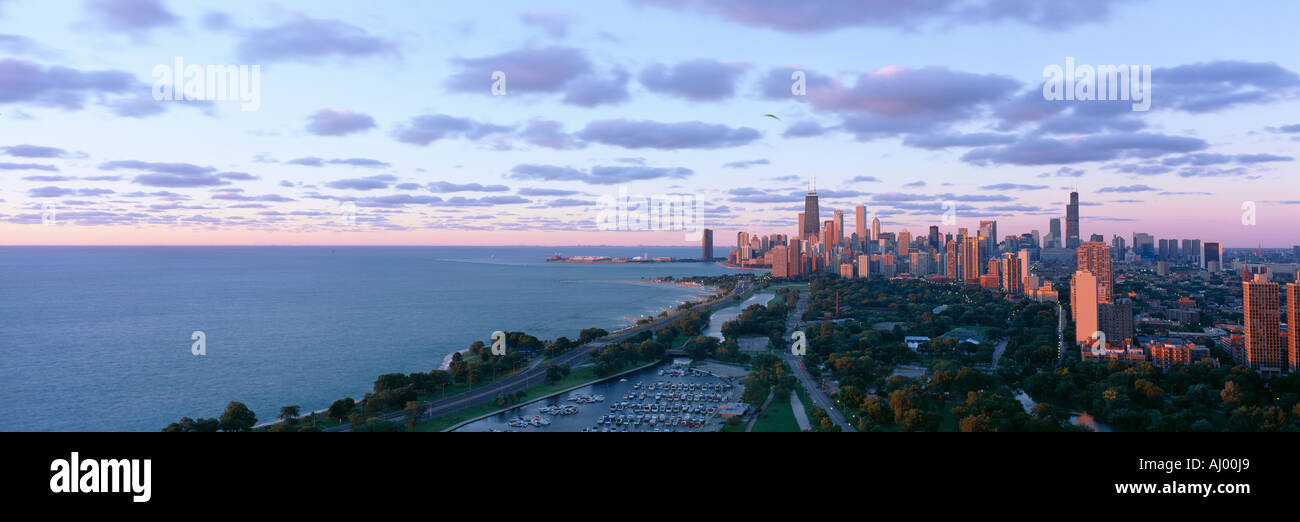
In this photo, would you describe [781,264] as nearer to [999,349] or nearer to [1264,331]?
[999,349]

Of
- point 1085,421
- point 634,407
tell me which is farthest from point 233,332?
point 1085,421

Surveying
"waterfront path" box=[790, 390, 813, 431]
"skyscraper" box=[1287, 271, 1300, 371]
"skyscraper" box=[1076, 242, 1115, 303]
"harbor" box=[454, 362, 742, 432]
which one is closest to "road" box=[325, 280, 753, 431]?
"harbor" box=[454, 362, 742, 432]

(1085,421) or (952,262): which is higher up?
(952,262)

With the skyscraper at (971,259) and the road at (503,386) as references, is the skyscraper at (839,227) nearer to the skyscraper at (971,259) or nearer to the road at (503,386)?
the skyscraper at (971,259)
